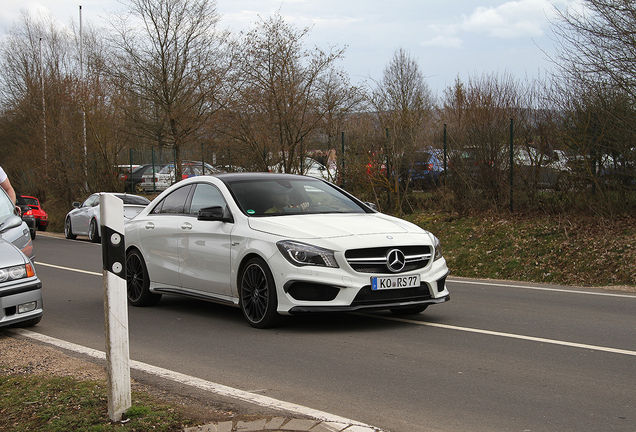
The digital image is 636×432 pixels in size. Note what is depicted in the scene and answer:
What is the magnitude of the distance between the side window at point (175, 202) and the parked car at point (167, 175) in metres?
18.0

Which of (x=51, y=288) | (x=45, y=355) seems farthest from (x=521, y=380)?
(x=51, y=288)

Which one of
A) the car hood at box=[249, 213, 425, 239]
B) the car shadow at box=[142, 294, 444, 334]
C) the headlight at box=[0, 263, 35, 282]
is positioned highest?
the car hood at box=[249, 213, 425, 239]

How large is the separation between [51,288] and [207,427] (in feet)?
26.8

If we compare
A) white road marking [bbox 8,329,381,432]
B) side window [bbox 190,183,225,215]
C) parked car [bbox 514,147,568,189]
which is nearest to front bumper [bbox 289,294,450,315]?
white road marking [bbox 8,329,381,432]

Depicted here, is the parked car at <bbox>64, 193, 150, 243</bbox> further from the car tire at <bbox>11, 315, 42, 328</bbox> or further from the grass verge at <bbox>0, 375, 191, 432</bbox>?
Result: the grass verge at <bbox>0, 375, 191, 432</bbox>

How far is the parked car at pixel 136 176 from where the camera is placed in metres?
33.4

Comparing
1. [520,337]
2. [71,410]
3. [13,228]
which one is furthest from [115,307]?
[13,228]

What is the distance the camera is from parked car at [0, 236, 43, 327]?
7355 mm

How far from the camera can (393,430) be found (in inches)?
170

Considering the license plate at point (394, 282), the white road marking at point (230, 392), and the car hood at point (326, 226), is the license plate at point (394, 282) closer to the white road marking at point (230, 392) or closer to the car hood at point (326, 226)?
the car hood at point (326, 226)

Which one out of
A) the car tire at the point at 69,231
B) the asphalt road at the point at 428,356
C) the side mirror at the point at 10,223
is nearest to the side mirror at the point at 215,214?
the asphalt road at the point at 428,356

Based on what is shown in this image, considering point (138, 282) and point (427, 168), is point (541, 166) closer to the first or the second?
point (427, 168)

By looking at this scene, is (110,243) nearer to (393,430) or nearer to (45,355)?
(393,430)

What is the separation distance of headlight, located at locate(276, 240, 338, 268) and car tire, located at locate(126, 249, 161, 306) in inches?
117
